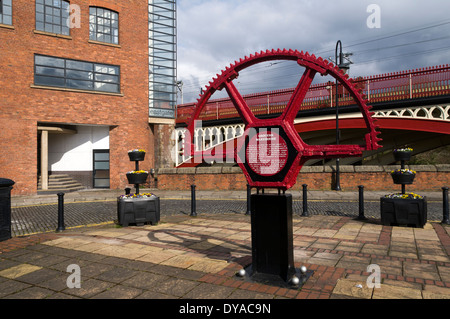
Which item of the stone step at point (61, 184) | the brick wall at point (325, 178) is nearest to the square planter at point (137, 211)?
the brick wall at point (325, 178)

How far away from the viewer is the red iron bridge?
1400 centimetres

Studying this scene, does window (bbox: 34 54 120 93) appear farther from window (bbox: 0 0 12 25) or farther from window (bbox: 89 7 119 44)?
window (bbox: 0 0 12 25)

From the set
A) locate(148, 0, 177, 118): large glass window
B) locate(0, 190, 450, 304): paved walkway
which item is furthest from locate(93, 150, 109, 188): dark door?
locate(0, 190, 450, 304): paved walkway

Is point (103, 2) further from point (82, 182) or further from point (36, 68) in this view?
point (82, 182)

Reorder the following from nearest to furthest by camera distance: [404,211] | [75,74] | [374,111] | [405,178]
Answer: [404,211] < [405,178] < [374,111] < [75,74]

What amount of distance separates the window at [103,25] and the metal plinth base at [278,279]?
18511 mm

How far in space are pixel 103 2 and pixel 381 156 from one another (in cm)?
1933

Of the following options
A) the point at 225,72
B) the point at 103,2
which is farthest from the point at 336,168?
the point at 103,2

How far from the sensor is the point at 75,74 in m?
17.7

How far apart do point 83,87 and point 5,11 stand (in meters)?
4.99

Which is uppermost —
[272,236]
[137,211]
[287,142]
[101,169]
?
[287,142]

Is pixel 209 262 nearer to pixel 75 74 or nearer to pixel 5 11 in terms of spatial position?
pixel 75 74

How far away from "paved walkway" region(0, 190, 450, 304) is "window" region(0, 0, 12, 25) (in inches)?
561

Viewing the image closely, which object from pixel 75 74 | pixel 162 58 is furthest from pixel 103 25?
pixel 162 58
